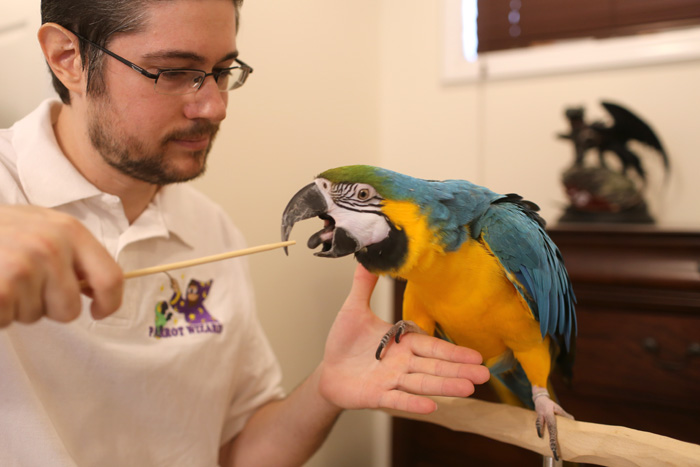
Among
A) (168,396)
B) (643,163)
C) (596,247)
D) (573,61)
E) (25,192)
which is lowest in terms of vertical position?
(168,396)

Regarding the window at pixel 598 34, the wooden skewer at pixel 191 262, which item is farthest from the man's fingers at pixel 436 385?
the window at pixel 598 34

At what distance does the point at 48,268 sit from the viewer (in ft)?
1.40

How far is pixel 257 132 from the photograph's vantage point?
2.44 ft

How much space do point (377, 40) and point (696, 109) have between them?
108 centimetres

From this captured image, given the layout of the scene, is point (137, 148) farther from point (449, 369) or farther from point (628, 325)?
point (628, 325)

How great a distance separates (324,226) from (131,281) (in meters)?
0.37

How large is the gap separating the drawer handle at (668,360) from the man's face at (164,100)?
39.8 inches

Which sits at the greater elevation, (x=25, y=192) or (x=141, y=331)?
(x=25, y=192)

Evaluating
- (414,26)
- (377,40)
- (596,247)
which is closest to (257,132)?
(377,40)

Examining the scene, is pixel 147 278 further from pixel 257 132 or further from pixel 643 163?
pixel 643 163

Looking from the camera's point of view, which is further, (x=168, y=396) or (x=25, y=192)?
(x=168, y=396)

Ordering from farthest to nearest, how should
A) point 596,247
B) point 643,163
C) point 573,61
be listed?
point 643,163 → point 573,61 → point 596,247

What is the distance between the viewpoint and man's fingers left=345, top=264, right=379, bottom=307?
700 mm

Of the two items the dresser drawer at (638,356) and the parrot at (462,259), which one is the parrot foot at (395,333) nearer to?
the parrot at (462,259)
